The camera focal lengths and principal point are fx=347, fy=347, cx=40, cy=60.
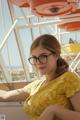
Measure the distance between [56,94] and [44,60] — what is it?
0.34 feet

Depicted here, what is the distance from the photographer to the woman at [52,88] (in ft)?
3.00

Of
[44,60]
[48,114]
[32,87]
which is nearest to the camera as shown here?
[48,114]

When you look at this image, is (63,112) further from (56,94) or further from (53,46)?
(53,46)

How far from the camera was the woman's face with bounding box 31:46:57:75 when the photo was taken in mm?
998

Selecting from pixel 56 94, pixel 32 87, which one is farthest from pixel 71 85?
pixel 32 87

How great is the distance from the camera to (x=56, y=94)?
97 cm

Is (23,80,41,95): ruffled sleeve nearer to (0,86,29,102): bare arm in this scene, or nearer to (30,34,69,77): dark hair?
(0,86,29,102): bare arm

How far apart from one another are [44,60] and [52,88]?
0.08m

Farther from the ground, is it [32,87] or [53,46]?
[53,46]

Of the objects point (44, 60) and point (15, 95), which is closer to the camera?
point (44, 60)

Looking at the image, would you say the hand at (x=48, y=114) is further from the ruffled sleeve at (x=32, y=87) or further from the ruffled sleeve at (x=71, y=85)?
the ruffled sleeve at (x=32, y=87)

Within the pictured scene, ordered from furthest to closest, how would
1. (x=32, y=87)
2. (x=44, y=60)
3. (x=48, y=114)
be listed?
1. (x=32, y=87)
2. (x=44, y=60)
3. (x=48, y=114)

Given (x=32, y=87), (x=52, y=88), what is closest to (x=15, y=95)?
(x=32, y=87)

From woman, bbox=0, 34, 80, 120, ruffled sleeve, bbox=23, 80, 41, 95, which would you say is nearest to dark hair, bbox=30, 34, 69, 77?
woman, bbox=0, 34, 80, 120
